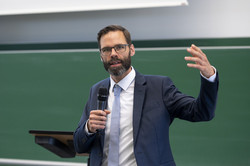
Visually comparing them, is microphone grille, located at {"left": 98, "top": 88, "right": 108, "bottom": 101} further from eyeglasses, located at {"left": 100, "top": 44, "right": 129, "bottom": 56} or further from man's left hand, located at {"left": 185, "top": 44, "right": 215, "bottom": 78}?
man's left hand, located at {"left": 185, "top": 44, "right": 215, "bottom": 78}

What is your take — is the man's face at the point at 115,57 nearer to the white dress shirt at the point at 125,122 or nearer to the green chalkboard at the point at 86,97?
the white dress shirt at the point at 125,122

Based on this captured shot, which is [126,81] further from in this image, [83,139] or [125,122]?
[83,139]

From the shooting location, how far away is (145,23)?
364cm

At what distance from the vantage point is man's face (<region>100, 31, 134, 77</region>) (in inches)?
64.1

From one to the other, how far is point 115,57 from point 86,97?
2.22m

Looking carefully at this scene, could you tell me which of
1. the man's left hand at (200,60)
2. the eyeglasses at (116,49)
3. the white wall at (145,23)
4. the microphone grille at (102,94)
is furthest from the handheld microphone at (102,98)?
the white wall at (145,23)

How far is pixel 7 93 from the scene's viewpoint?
13.1 ft

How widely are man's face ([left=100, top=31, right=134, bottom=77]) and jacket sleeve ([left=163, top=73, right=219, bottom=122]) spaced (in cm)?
24

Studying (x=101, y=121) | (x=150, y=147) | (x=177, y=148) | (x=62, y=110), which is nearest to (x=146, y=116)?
(x=150, y=147)

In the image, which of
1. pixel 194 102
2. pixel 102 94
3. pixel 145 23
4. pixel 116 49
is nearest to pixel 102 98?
pixel 102 94

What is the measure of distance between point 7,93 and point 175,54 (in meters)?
2.25

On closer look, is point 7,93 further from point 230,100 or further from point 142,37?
point 230,100

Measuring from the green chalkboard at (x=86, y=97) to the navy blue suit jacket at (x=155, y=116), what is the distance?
1.93 m

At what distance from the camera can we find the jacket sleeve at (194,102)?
136 cm
